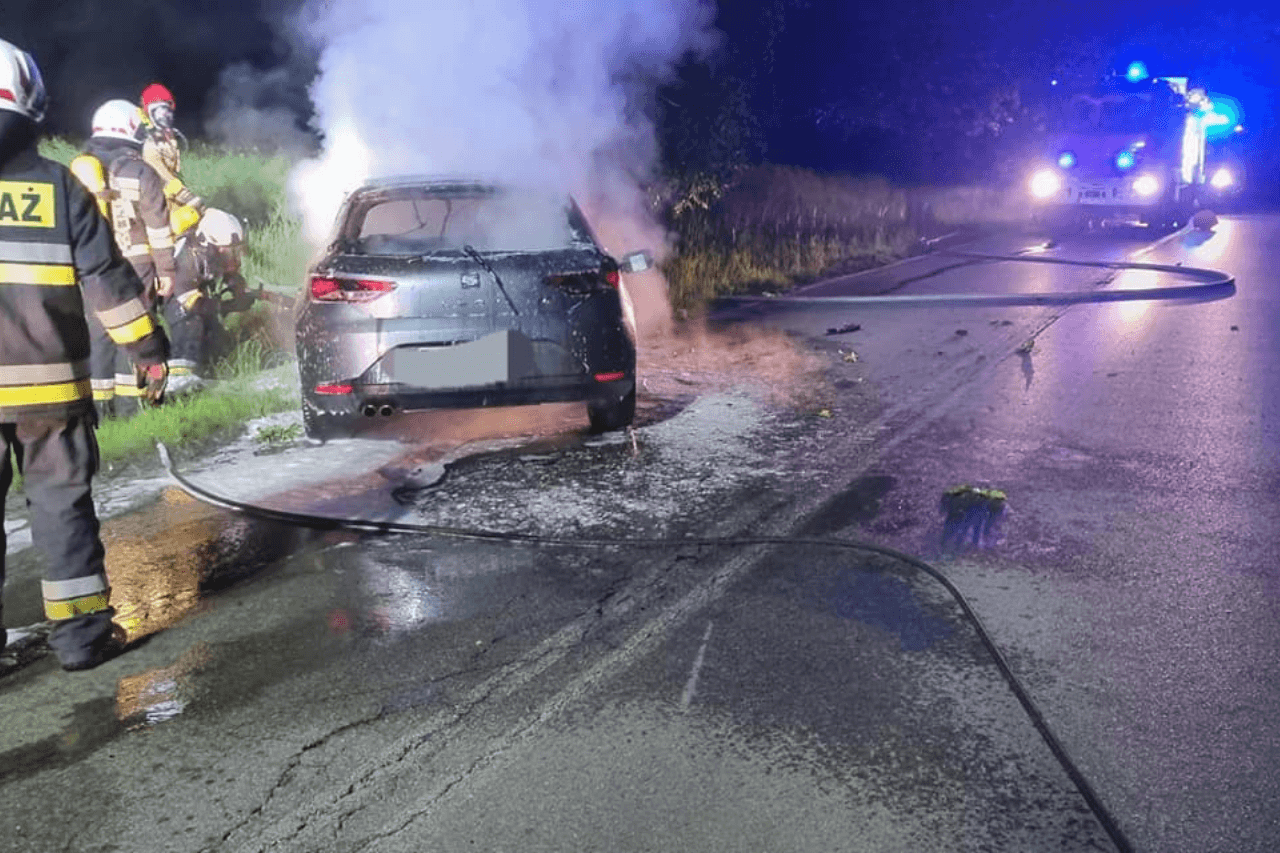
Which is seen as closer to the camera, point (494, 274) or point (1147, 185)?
point (494, 274)

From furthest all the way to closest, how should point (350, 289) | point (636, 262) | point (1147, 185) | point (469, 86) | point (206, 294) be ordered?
1. point (1147, 185)
2. point (469, 86)
3. point (206, 294)
4. point (636, 262)
5. point (350, 289)

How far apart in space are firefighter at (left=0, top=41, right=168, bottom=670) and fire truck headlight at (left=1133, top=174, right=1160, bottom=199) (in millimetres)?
21433

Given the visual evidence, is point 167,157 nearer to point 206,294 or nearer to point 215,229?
point 215,229

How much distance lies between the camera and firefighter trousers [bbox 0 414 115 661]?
366 cm

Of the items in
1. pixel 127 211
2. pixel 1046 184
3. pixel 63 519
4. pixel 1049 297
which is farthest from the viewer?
pixel 1046 184

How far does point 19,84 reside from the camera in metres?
3.59

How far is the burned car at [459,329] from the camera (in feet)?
18.7

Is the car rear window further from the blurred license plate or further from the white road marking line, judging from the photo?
the white road marking line

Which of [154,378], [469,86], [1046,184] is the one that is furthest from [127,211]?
[1046,184]

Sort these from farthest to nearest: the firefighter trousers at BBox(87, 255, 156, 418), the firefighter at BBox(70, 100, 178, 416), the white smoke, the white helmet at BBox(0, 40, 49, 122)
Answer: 1. the white smoke
2. the firefighter at BBox(70, 100, 178, 416)
3. the firefighter trousers at BBox(87, 255, 156, 418)
4. the white helmet at BBox(0, 40, 49, 122)

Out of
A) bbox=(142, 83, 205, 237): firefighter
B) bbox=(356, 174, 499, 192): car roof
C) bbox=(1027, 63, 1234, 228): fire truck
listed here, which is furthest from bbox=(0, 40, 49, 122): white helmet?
bbox=(1027, 63, 1234, 228): fire truck

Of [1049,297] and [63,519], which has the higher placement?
[1049,297]

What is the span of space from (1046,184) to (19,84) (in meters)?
21.6

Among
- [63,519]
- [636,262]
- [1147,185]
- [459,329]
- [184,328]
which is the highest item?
[1147,185]
